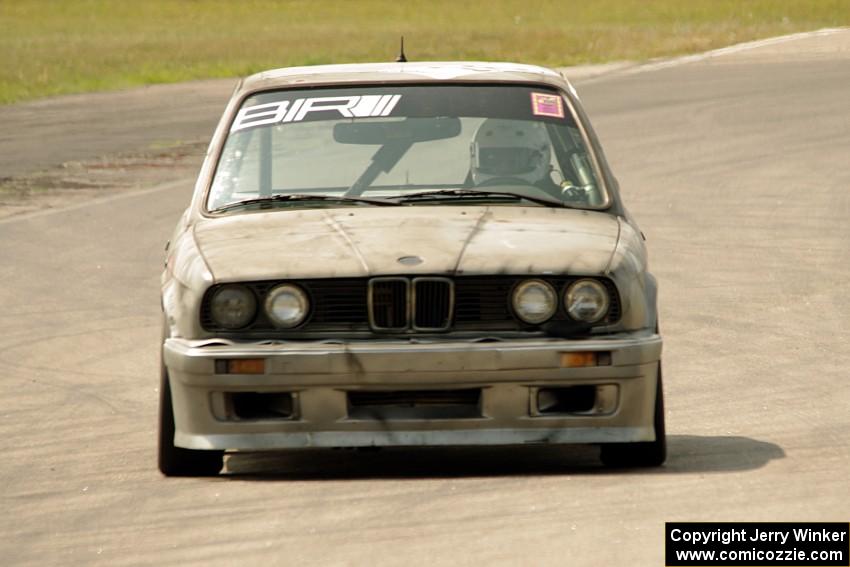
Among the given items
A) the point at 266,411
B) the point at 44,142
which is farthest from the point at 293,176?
the point at 44,142

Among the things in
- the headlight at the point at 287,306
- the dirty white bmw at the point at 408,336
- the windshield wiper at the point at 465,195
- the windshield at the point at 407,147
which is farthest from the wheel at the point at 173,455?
the windshield wiper at the point at 465,195

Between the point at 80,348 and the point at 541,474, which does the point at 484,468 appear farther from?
the point at 80,348

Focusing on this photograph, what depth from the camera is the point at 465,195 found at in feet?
22.9

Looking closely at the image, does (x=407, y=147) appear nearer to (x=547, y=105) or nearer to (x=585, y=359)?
(x=547, y=105)

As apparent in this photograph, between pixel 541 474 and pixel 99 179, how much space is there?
13154mm

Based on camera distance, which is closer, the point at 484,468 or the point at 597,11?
the point at 484,468

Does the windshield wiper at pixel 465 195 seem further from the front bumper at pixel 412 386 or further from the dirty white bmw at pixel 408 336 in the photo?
the front bumper at pixel 412 386

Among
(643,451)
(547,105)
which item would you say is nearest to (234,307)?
(643,451)

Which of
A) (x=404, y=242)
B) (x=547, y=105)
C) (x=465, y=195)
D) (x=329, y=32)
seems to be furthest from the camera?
(x=329, y=32)

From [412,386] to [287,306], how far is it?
520 millimetres

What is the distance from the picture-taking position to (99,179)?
743 inches

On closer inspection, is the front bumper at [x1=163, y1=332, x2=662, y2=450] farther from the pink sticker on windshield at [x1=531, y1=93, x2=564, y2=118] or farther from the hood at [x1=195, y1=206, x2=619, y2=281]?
the pink sticker on windshield at [x1=531, y1=93, x2=564, y2=118]

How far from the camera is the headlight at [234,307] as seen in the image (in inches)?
245

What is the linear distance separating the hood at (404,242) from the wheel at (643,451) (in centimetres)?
59
